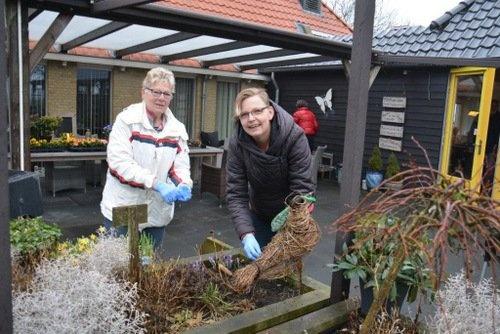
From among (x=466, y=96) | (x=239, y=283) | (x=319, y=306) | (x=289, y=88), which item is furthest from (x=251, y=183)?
(x=289, y=88)

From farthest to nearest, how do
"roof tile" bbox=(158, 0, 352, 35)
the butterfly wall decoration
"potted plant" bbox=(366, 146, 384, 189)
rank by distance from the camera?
1. the butterfly wall decoration
2. "roof tile" bbox=(158, 0, 352, 35)
3. "potted plant" bbox=(366, 146, 384, 189)

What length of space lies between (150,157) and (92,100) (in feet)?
24.6

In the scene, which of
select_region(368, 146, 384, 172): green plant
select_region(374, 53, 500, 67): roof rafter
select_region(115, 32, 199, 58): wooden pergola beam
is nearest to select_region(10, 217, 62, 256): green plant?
select_region(374, 53, 500, 67): roof rafter

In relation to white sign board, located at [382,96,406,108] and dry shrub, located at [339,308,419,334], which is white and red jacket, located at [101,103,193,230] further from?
white sign board, located at [382,96,406,108]

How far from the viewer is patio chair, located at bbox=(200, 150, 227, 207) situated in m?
6.81

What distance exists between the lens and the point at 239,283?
2.55 m

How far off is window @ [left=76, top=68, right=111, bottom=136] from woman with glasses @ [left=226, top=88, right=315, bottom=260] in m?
7.80

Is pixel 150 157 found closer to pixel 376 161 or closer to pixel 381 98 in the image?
pixel 376 161

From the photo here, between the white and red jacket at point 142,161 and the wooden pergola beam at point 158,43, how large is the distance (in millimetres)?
3165

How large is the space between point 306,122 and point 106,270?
322 inches

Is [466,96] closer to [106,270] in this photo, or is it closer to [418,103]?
[418,103]

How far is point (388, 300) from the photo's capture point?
2.30 m

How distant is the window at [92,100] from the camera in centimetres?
938

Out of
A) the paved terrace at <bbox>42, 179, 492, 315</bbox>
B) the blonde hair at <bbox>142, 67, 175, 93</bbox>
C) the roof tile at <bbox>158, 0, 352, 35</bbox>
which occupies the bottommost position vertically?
the paved terrace at <bbox>42, 179, 492, 315</bbox>
